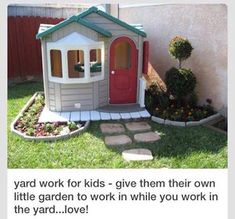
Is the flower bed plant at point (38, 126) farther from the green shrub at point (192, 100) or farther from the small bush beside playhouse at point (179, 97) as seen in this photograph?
the green shrub at point (192, 100)

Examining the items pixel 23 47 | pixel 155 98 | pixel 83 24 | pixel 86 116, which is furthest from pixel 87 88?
pixel 23 47

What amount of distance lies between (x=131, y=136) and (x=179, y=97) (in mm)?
1341

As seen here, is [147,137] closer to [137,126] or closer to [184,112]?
[137,126]

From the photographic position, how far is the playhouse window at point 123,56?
5375mm

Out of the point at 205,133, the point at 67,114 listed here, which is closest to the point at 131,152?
the point at 205,133

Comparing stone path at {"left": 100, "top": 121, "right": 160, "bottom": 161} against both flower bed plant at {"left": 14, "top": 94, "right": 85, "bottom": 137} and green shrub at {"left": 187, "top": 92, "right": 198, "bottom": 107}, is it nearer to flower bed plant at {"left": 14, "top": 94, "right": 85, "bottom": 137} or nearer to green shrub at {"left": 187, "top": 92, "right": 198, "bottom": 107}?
flower bed plant at {"left": 14, "top": 94, "right": 85, "bottom": 137}

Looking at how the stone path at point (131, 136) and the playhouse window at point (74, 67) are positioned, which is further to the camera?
the playhouse window at point (74, 67)

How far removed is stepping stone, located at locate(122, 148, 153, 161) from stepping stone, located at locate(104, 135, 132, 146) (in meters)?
0.25

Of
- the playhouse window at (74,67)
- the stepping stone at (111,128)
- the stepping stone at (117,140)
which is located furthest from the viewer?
the playhouse window at (74,67)

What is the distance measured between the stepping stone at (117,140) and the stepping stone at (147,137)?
127mm

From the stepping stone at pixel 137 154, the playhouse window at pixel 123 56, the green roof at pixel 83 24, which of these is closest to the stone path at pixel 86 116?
the playhouse window at pixel 123 56

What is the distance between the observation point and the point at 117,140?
4.27m

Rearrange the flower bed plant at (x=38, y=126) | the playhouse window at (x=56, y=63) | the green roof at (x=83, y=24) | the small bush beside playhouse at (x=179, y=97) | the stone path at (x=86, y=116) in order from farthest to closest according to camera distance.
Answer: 1. the playhouse window at (x=56, y=63)
2. the small bush beside playhouse at (x=179, y=97)
3. the stone path at (x=86, y=116)
4. the green roof at (x=83, y=24)
5. the flower bed plant at (x=38, y=126)

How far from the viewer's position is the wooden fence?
22.7ft
